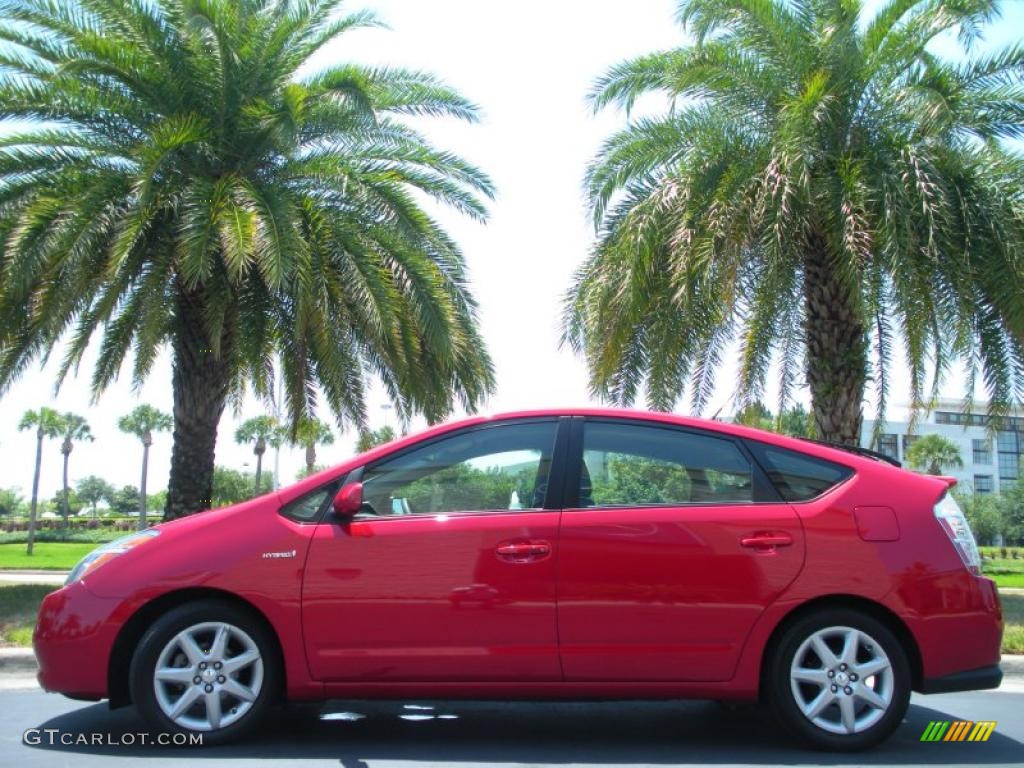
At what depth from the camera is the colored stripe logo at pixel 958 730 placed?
5348mm

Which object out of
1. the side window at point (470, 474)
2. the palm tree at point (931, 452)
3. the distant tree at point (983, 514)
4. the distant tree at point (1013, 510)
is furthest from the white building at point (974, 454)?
the side window at point (470, 474)

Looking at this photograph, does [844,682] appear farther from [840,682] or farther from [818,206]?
[818,206]

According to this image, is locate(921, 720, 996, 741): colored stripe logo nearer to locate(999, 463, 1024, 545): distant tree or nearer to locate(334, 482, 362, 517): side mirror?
locate(334, 482, 362, 517): side mirror

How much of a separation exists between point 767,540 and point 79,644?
323 centimetres

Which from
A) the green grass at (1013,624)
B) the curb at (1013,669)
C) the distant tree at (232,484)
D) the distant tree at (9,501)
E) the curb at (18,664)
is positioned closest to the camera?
the curb at (18,664)

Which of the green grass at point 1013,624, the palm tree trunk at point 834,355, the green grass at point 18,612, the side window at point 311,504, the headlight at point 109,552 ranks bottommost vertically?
the green grass at point 18,612

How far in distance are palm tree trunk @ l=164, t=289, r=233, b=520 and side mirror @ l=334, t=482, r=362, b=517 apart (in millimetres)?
7593

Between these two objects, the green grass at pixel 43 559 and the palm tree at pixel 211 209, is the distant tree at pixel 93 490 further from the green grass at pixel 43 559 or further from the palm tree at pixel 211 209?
the palm tree at pixel 211 209

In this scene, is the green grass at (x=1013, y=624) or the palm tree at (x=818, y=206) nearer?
the green grass at (x=1013, y=624)

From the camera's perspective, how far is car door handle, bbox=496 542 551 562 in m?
4.87

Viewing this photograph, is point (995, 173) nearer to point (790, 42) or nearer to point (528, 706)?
point (790, 42)

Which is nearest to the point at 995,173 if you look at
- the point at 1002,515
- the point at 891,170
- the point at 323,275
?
the point at 891,170

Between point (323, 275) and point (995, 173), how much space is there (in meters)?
7.29
